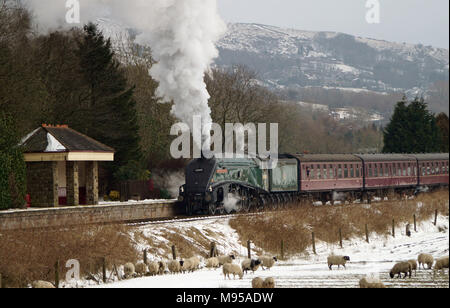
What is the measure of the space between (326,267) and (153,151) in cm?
2812

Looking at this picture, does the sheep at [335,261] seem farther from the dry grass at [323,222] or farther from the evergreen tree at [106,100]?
the evergreen tree at [106,100]

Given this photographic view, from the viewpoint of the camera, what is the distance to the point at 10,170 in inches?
1393

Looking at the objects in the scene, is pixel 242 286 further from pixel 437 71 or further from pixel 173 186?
pixel 437 71

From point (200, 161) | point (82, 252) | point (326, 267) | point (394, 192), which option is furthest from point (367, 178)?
point (82, 252)

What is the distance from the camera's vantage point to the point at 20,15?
43.1 metres

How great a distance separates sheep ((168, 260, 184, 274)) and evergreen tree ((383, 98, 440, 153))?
52.3 m

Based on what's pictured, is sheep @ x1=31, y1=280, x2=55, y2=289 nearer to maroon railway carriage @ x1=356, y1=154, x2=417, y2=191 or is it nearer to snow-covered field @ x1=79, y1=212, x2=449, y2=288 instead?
snow-covered field @ x1=79, y1=212, x2=449, y2=288

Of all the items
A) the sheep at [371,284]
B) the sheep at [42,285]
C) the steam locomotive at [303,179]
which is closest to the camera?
the sheep at [371,284]

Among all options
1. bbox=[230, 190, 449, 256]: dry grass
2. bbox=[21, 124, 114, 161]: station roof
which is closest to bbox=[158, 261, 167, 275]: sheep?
bbox=[230, 190, 449, 256]: dry grass

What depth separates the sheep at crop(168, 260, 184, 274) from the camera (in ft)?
85.4

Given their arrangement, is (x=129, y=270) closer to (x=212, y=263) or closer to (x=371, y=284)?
(x=212, y=263)

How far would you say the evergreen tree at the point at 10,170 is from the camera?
35000mm

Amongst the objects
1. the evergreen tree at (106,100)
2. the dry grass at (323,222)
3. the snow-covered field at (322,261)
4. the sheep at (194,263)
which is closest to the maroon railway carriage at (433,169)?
the dry grass at (323,222)

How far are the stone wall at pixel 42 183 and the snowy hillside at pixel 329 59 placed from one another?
62605 mm
